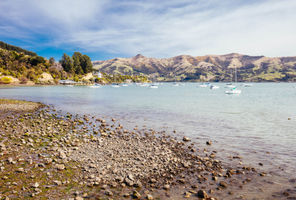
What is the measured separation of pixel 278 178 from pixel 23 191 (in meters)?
14.4

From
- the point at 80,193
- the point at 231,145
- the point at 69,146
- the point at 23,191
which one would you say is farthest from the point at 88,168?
the point at 231,145

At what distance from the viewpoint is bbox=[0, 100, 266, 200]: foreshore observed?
9000 millimetres

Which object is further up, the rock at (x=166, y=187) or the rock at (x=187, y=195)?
the rock at (x=166, y=187)

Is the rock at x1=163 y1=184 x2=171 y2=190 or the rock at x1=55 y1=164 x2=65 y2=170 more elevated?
the rock at x1=55 y1=164 x2=65 y2=170

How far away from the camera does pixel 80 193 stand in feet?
28.8

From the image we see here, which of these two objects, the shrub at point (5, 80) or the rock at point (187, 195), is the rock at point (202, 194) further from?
the shrub at point (5, 80)

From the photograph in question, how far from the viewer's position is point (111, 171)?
11062mm

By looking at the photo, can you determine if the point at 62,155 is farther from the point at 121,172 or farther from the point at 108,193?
the point at 108,193

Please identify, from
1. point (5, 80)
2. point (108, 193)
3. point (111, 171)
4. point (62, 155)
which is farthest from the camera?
point (5, 80)

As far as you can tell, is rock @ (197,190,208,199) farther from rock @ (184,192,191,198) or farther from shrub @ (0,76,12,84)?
shrub @ (0,76,12,84)

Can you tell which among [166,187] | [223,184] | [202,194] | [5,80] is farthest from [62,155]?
[5,80]

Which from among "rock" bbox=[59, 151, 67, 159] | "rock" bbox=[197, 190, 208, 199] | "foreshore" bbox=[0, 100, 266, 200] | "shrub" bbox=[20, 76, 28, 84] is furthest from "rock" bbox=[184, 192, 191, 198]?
"shrub" bbox=[20, 76, 28, 84]

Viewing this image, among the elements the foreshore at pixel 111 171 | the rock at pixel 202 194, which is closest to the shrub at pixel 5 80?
Answer: the foreshore at pixel 111 171

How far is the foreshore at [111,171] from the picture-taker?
9.00 m
